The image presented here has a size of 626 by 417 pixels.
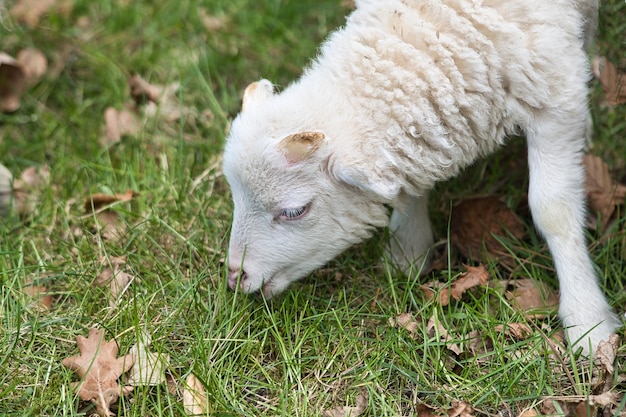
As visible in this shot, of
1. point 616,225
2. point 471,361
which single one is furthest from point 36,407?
point 616,225

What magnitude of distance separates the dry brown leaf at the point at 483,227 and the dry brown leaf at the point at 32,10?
3499 millimetres

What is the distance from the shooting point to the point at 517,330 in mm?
3746

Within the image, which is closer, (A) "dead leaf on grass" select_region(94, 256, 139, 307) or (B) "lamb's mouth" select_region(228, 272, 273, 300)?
(B) "lamb's mouth" select_region(228, 272, 273, 300)

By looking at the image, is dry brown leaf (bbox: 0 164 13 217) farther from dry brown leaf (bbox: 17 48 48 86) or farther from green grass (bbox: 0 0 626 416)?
dry brown leaf (bbox: 17 48 48 86)

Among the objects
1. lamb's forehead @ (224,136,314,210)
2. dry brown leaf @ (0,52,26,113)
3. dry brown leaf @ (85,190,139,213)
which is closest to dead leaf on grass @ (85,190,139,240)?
dry brown leaf @ (85,190,139,213)

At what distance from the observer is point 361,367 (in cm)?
361

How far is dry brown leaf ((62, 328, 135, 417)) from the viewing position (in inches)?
136

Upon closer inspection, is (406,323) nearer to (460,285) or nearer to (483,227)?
(460,285)

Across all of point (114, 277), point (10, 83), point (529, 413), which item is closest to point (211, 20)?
point (10, 83)

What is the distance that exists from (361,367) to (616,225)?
5.30 ft

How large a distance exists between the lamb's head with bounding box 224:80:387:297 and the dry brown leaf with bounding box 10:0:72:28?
2.88 m

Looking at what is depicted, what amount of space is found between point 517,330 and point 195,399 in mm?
1497

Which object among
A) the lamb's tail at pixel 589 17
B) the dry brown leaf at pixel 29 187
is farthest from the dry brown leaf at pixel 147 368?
the lamb's tail at pixel 589 17

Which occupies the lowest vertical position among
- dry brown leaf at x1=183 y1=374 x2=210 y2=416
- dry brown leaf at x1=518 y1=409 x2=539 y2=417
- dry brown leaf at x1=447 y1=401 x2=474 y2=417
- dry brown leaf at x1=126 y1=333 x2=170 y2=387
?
dry brown leaf at x1=126 y1=333 x2=170 y2=387
